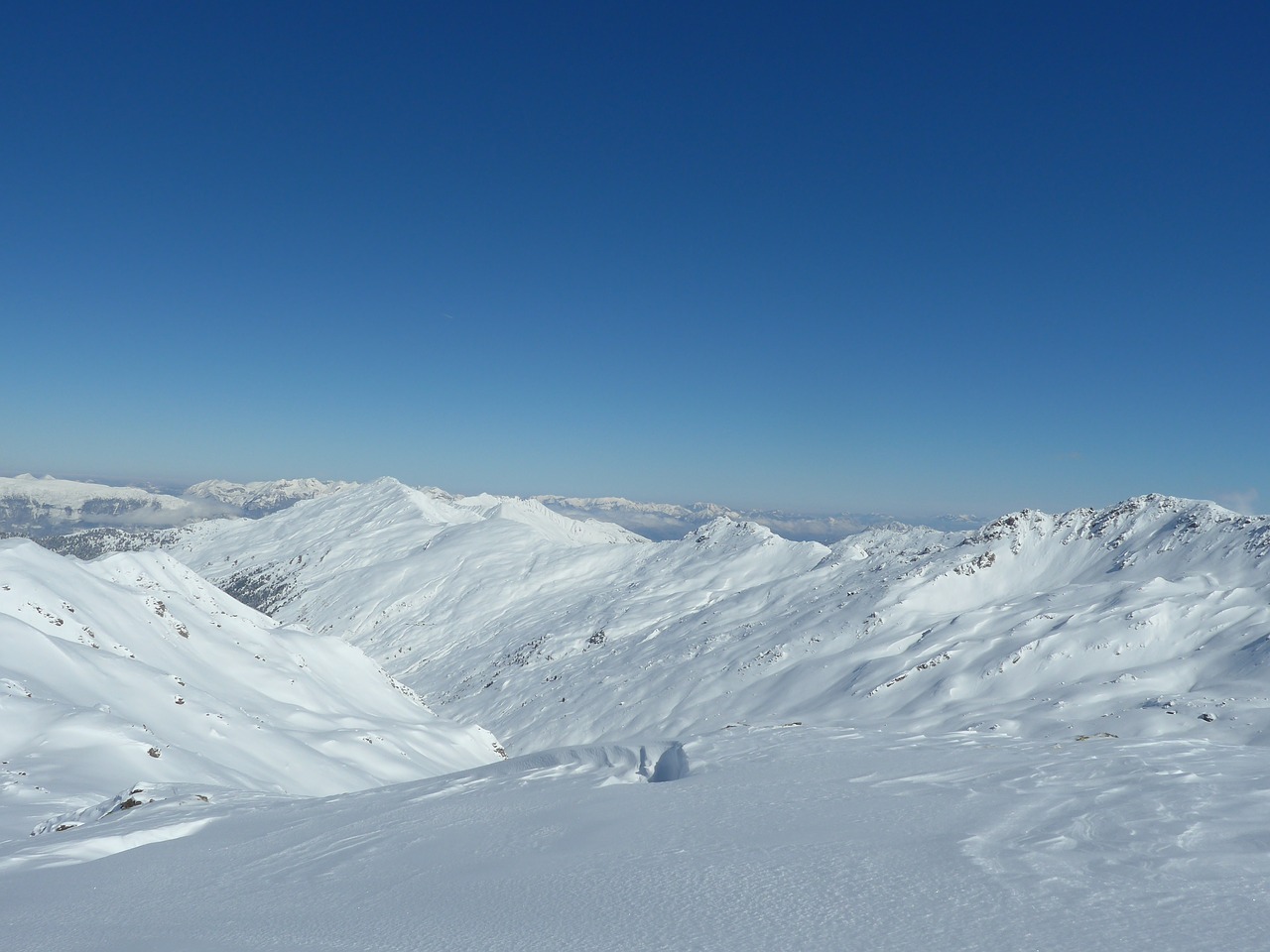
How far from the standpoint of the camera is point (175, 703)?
35344 mm

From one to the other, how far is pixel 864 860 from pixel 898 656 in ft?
235

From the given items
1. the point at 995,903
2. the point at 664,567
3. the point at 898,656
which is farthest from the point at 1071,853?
the point at 664,567

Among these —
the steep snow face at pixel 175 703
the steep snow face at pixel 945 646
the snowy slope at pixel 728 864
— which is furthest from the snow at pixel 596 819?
the steep snow face at pixel 945 646

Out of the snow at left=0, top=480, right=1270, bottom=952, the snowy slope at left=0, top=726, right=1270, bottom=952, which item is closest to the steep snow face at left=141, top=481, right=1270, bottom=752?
the snow at left=0, top=480, right=1270, bottom=952

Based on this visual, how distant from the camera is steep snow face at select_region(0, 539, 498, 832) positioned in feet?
77.4

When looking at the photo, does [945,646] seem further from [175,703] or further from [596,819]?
[596,819]

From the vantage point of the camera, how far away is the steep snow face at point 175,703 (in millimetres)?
23594

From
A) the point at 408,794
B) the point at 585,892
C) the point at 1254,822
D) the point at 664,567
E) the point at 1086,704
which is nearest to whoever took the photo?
the point at 585,892

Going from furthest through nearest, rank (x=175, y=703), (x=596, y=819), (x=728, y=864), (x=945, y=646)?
(x=945, y=646) → (x=175, y=703) → (x=596, y=819) → (x=728, y=864)

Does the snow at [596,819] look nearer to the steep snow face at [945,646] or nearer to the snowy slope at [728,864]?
the snowy slope at [728,864]

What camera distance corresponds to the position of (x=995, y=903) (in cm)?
651

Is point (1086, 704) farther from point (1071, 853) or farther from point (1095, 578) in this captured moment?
point (1071, 853)

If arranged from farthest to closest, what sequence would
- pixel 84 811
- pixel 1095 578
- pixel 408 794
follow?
pixel 1095 578 → pixel 84 811 → pixel 408 794

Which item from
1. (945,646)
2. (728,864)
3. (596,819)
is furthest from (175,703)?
(945,646)
